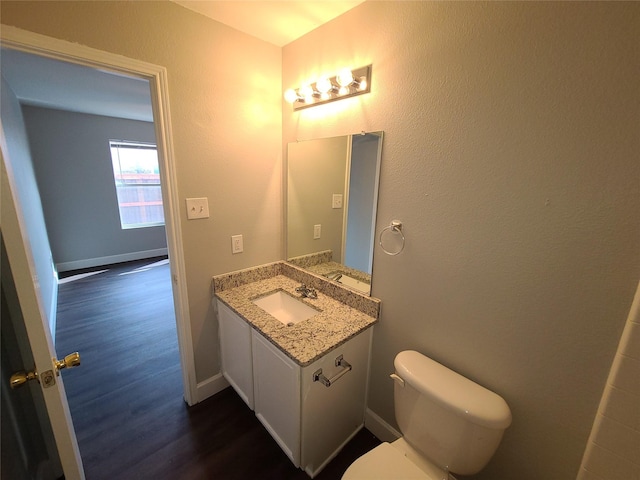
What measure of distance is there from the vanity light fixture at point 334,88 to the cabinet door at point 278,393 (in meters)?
1.37

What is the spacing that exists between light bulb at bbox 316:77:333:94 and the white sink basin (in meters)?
1.25

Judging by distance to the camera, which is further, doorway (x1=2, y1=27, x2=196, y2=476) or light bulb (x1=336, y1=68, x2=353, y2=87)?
light bulb (x1=336, y1=68, x2=353, y2=87)

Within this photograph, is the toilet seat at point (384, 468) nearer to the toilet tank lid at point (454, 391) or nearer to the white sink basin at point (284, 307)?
the toilet tank lid at point (454, 391)

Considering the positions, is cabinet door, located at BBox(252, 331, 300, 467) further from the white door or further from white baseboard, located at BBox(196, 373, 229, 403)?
the white door

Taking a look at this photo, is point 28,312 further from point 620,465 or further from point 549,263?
point 620,465

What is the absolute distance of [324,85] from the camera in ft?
4.63

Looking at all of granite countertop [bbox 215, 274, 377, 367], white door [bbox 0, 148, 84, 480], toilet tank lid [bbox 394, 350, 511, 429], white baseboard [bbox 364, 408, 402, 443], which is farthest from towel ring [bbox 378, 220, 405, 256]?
white door [bbox 0, 148, 84, 480]

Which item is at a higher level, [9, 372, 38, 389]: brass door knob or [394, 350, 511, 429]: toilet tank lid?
[9, 372, 38, 389]: brass door knob

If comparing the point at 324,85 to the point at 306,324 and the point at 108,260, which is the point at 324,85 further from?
the point at 108,260

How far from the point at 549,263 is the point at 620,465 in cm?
65

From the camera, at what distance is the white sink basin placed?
166 cm

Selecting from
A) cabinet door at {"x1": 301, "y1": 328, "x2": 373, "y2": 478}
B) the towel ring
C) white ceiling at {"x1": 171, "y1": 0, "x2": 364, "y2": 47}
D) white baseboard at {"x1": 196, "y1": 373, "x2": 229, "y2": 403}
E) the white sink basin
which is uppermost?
white ceiling at {"x1": 171, "y1": 0, "x2": 364, "y2": 47}

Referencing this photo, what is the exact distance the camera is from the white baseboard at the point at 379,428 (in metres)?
1.53

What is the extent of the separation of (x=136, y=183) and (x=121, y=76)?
3234mm
